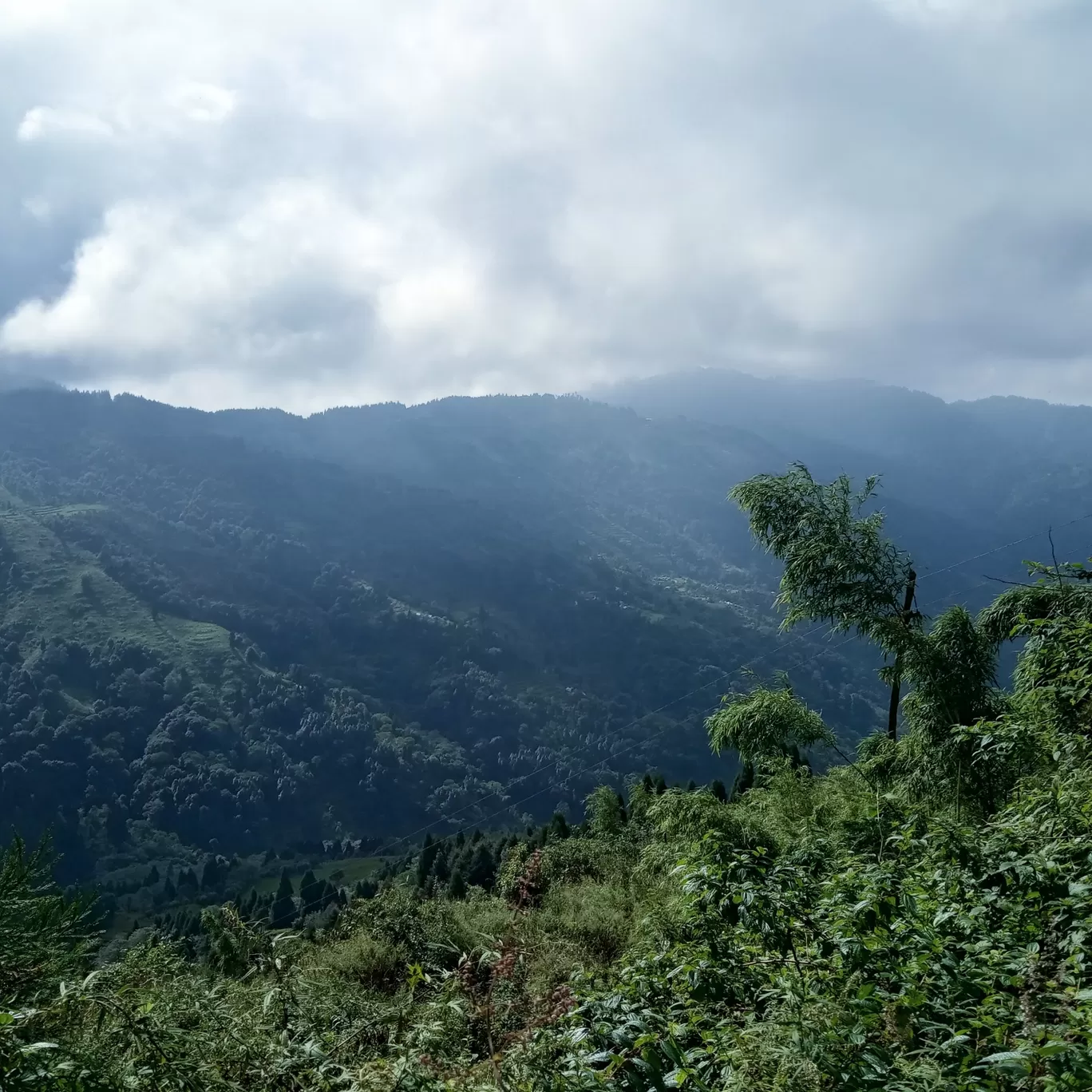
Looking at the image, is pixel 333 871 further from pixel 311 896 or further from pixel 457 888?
pixel 457 888

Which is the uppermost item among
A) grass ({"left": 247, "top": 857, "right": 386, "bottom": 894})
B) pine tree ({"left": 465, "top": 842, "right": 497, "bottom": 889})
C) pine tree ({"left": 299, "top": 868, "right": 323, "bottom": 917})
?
pine tree ({"left": 465, "top": 842, "right": 497, "bottom": 889})

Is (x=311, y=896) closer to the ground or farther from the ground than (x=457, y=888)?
closer to the ground

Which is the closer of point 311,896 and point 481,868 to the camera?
point 481,868

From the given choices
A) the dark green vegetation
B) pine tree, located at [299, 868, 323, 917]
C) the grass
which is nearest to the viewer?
the dark green vegetation

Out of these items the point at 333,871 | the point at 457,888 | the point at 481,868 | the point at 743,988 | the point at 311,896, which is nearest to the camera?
the point at 743,988

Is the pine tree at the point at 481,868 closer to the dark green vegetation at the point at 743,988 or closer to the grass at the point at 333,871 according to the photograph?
the dark green vegetation at the point at 743,988

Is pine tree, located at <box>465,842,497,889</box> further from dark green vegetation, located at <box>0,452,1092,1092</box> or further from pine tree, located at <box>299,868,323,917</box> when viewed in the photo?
dark green vegetation, located at <box>0,452,1092,1092</box>

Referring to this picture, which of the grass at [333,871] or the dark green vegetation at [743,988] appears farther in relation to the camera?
the grass at [333,871]

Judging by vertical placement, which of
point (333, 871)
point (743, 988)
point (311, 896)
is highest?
point (743, 988)

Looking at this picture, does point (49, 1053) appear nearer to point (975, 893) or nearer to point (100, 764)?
point (975, 893)

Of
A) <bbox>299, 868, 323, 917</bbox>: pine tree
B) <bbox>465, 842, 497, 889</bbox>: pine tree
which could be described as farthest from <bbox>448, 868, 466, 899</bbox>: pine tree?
<bbox>299, 868, 323, 917</bbox>: pine tree

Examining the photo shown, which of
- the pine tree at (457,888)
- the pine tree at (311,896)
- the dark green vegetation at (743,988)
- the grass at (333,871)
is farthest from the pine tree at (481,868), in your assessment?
the grass at (333,871)

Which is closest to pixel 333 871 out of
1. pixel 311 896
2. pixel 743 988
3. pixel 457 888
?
pixel 311 896

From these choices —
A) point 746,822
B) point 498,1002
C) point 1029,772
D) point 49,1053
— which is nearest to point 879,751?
point 746,822
